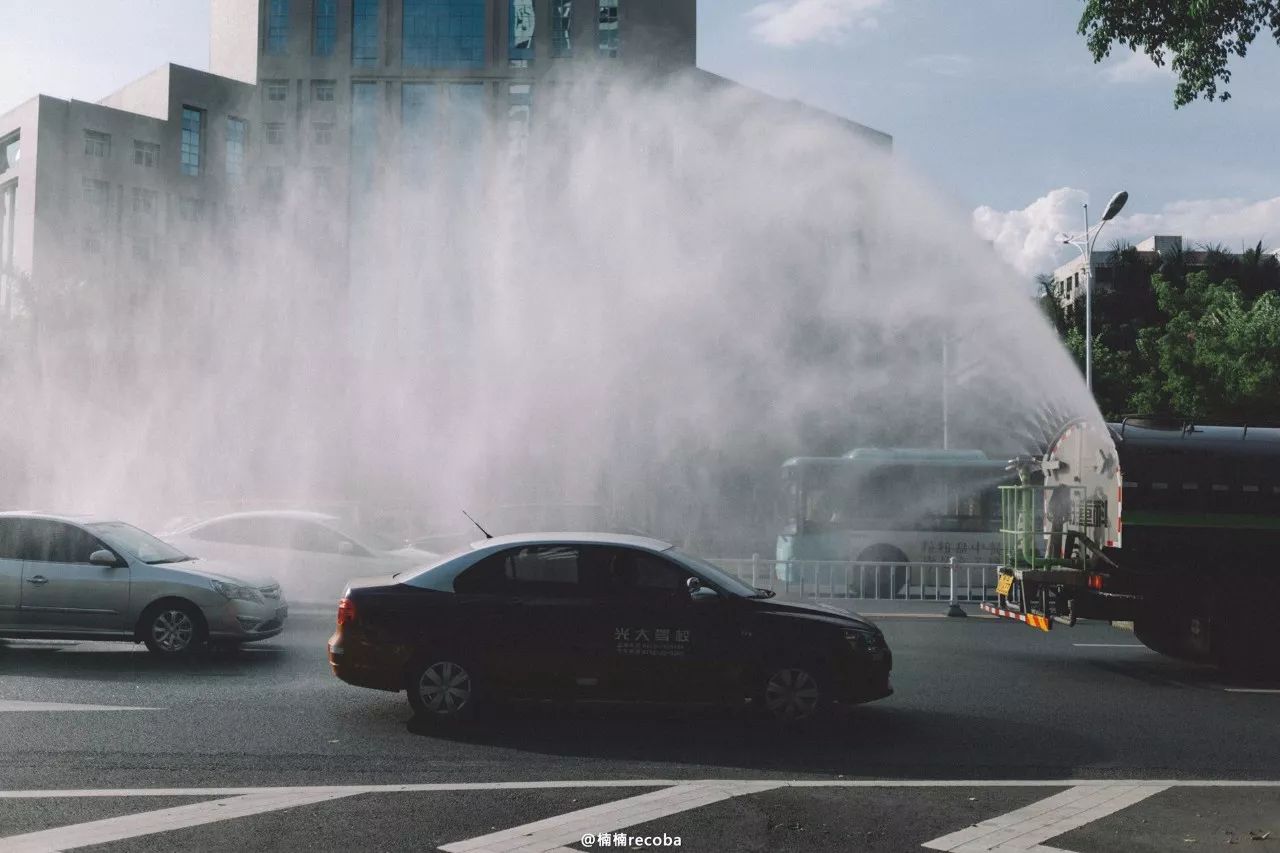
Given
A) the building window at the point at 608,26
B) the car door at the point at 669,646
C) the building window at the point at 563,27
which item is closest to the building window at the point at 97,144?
the building window at the point at 563,27

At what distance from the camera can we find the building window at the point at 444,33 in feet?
179

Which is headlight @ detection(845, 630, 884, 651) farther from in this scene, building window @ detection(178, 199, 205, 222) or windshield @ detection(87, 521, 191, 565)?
building window @ detection(178, 199, 205, 222)

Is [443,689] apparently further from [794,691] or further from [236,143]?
[236,143]

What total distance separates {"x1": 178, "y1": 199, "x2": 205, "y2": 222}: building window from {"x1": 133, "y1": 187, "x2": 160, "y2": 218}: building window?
4.66ft

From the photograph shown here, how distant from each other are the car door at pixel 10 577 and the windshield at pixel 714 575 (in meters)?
6.83

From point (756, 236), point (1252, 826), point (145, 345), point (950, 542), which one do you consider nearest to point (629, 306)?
point (756, 236)

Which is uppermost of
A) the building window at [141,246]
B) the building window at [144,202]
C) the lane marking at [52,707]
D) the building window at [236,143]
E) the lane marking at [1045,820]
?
the building window at [236,143]

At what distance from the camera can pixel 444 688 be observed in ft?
26.9

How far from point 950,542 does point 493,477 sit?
14.5 m

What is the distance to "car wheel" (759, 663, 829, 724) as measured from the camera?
814 centimetres

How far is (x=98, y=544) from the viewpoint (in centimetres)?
1127

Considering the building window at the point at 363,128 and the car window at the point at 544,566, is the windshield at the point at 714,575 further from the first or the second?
the building window at the point at 363,128

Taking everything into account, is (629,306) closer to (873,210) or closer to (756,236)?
(756,236)

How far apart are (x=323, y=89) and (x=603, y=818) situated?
54.8 metres
